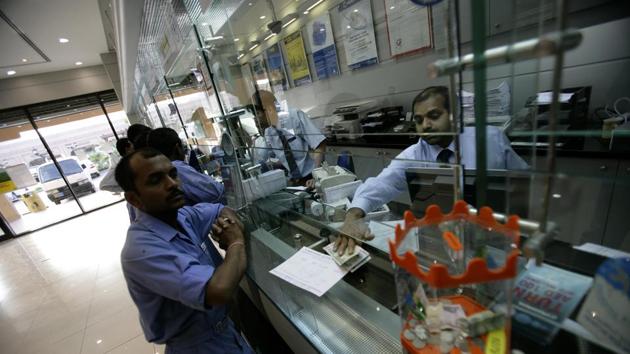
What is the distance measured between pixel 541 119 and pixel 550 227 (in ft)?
0.51

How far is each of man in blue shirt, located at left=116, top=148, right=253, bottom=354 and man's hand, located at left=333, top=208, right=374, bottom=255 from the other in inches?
14.6

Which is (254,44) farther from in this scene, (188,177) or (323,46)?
(188,177)

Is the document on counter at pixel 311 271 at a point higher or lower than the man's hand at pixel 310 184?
lower

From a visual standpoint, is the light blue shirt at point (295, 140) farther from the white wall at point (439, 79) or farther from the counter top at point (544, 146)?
the white wall at point (439, 79)

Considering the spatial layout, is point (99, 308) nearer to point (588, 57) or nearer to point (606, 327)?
point (606, 327)

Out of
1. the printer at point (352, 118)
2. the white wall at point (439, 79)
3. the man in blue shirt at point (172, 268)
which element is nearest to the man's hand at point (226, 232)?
the man in blue shirt at point (172, 268)

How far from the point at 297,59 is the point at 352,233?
10.5 feet

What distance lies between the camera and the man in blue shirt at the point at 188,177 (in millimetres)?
1816

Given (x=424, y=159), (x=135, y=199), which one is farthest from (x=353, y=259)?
(x=135, y=199)

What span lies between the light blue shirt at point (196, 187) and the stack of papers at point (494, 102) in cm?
170

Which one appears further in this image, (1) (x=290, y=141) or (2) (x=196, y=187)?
(1) (x=290, y=141)

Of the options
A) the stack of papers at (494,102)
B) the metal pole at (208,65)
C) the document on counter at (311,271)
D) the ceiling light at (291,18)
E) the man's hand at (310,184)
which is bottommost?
the document on counter at (311,271)

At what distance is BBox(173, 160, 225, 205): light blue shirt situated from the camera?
1.81 meters

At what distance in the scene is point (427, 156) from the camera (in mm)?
964
